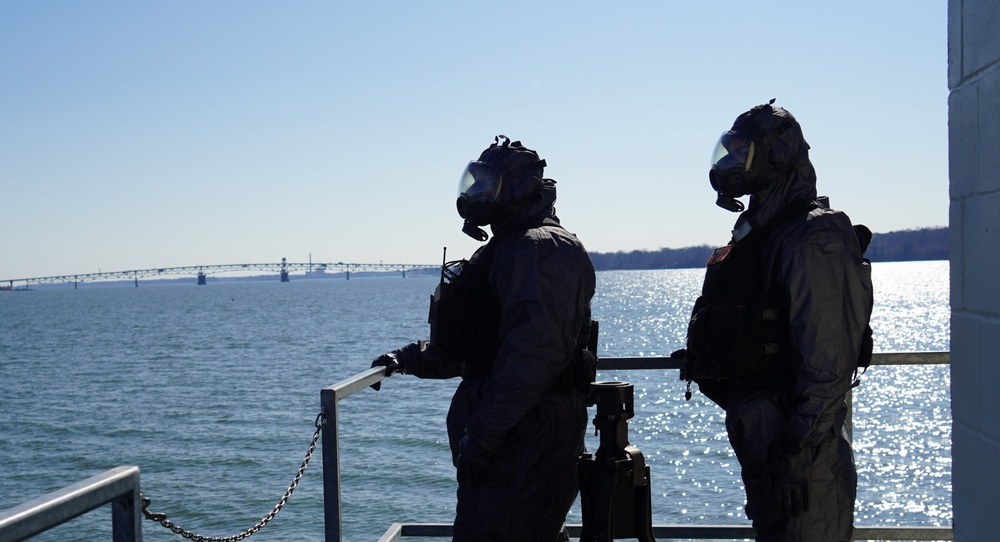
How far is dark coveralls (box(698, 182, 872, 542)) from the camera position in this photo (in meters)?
3.38

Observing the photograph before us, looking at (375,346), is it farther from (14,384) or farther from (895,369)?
(895,369)

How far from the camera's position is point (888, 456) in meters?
22.0

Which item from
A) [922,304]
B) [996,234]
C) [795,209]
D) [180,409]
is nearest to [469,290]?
[795,209]

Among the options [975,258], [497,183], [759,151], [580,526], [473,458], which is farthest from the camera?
[580,526]

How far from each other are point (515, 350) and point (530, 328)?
11 cm

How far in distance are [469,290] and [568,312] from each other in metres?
0.46

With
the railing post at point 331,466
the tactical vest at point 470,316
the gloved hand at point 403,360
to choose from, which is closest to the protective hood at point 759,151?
the tactical vest at point 470,316

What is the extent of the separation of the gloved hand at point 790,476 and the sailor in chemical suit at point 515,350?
927 millimetres

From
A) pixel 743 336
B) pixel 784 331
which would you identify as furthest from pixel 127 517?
pixel 784 331

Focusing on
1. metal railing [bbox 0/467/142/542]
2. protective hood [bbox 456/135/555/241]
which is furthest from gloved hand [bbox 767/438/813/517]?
metal railing [bbox 0/467/142/542]

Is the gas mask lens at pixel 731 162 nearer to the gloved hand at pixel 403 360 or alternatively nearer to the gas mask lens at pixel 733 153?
the gas mask lens at pixel 733 153

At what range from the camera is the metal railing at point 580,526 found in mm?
3850

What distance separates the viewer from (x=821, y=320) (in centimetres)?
337

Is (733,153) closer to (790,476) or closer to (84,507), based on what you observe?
(790,476)
